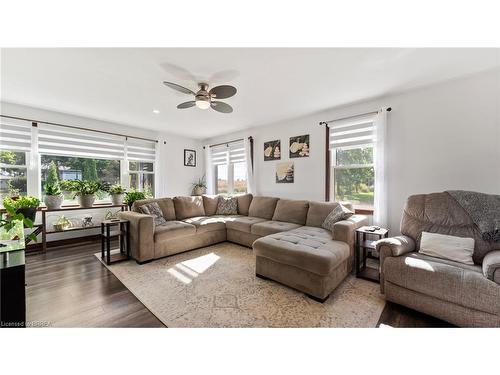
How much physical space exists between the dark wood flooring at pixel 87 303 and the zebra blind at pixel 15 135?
2.03 metres

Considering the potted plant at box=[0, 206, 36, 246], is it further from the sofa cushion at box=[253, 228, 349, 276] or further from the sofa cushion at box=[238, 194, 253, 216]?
the sofa cushion at box=[238, 194, 253, 216]

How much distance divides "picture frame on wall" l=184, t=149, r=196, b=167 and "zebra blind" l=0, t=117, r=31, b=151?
3.00 metres

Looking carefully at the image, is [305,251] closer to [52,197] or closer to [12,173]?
[52,197]

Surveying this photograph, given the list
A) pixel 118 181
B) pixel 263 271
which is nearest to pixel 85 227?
pixel 118 181

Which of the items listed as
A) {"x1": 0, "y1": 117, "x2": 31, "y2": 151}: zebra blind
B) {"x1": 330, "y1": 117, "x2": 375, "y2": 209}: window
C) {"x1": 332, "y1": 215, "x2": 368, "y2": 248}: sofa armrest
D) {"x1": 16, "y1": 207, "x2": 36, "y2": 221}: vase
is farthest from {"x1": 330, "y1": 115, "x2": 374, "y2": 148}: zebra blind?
{"x1": 0, "y1": 117, "x2": 31, "y2": 151}: zebra blind

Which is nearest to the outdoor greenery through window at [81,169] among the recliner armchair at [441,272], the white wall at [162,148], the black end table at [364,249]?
the white wall at [162,148]

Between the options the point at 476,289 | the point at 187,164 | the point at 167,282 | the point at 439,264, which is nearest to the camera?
the point at 476,289

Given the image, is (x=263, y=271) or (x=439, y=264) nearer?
(x=439, y=264)

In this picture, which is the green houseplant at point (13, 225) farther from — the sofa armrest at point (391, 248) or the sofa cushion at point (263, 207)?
the sofa cushion at point (263, 207)

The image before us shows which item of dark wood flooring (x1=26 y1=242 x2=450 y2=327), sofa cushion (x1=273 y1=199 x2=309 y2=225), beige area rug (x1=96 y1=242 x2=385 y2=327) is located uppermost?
sofa cushion (x1=273 y1=199 x2=309 y2=225)

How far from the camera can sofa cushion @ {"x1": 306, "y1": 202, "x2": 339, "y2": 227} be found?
3.21m
